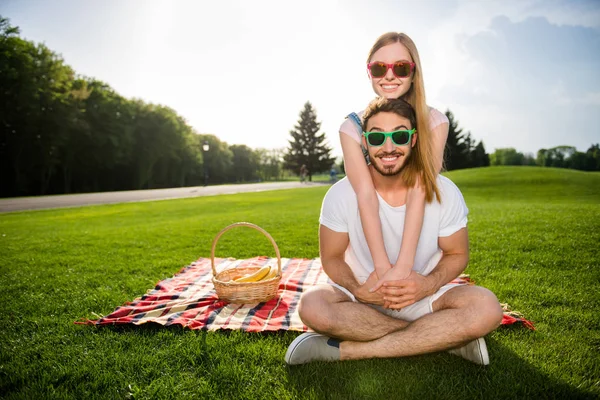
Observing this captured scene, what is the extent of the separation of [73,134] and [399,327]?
3950 cm

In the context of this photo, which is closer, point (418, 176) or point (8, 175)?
point (418, 176)

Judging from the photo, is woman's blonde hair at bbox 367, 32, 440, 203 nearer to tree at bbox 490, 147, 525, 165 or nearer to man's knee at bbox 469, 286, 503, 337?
man's knee at bbox 469, 286, 503, 337

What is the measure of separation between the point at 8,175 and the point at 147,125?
59.2ft

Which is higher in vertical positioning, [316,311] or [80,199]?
[80,199]

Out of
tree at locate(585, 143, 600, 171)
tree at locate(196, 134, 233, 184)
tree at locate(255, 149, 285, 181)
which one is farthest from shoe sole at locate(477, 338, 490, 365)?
tree at locate(255, 149, 285, 181)

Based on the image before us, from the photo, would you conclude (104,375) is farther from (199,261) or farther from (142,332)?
(199,261)

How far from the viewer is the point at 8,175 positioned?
101 ft

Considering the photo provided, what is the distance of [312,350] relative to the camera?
101 inches

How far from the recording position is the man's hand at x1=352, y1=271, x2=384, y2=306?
2623mm

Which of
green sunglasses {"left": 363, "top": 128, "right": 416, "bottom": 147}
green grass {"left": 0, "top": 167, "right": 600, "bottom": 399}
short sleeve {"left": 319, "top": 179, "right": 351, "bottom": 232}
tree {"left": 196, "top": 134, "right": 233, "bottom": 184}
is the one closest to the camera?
green grass {"left": 0, "top": 167, "right": 600, "bottom": 399}

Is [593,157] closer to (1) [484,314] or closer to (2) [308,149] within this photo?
(2) [308,149]

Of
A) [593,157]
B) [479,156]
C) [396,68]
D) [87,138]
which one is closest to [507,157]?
[593,157]

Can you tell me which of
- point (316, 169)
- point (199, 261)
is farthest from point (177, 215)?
point (316, 169)

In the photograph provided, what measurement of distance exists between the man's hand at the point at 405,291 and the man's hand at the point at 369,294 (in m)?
0.06
